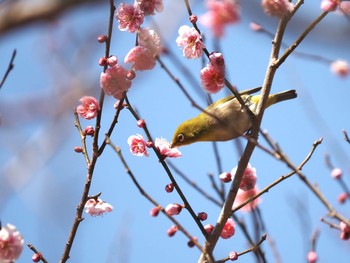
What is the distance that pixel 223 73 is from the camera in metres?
2.67

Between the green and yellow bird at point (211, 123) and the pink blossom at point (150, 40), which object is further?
the green and yellow bird at point (211, 123)

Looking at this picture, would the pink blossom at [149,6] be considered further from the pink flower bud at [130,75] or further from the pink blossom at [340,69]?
the pink blossom at [340,69]

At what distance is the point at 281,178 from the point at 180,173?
2.05ft

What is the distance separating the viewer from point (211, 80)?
9.79ft

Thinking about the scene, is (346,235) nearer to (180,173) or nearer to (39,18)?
(180,173)

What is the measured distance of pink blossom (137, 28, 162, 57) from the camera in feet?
8.72

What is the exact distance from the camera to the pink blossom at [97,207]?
2.80 meters

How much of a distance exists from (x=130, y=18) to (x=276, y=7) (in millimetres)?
813

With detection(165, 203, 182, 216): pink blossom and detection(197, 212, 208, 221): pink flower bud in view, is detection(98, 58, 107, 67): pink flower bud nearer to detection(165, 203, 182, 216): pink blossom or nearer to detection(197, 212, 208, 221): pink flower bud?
detection(165, 203, 182, 216): pink blossom

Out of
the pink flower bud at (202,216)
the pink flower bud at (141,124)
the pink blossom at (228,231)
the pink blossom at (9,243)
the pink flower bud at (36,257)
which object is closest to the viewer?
the pink blossom at (9,243)

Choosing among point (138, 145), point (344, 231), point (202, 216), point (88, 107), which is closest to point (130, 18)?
point (88, 107)

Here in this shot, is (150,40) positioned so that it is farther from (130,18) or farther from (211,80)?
(211,80)

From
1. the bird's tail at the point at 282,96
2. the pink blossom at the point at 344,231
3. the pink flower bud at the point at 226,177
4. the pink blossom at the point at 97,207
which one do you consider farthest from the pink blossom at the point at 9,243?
the bird's tail at the point at 282,96

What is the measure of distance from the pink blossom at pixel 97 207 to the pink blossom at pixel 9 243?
22.1 inches
